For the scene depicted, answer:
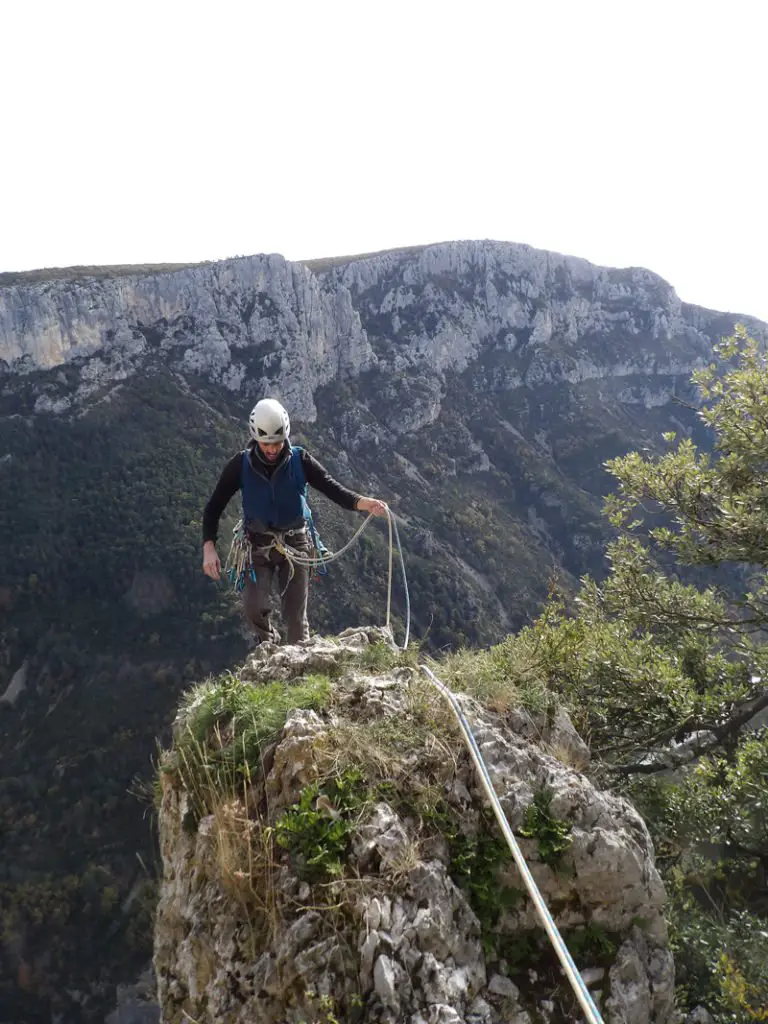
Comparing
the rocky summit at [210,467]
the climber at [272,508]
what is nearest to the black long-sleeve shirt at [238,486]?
the climber at [272,508]

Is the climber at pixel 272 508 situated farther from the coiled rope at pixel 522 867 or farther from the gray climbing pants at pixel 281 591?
the coiled rope at pixel 522 867

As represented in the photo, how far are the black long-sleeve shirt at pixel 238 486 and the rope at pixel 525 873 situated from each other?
2.10m

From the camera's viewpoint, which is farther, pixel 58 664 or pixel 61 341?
pixel 61 341

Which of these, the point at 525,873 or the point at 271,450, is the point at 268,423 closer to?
the point at 271,450

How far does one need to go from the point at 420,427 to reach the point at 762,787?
322ft

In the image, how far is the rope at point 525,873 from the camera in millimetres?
2064

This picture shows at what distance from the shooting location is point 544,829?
3.02 meters

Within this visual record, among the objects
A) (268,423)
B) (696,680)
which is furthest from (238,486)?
(696,680)

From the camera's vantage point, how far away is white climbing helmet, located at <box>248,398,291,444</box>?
519cm

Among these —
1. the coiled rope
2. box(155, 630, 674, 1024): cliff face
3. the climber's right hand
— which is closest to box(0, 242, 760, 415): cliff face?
the climber's right hand

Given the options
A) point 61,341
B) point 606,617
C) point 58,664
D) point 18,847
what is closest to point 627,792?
point 606,617

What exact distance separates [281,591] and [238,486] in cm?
118

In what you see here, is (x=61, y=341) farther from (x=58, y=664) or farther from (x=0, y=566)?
(x=58, y=664)

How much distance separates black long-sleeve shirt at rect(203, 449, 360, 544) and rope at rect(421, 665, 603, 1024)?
2.10 meters
